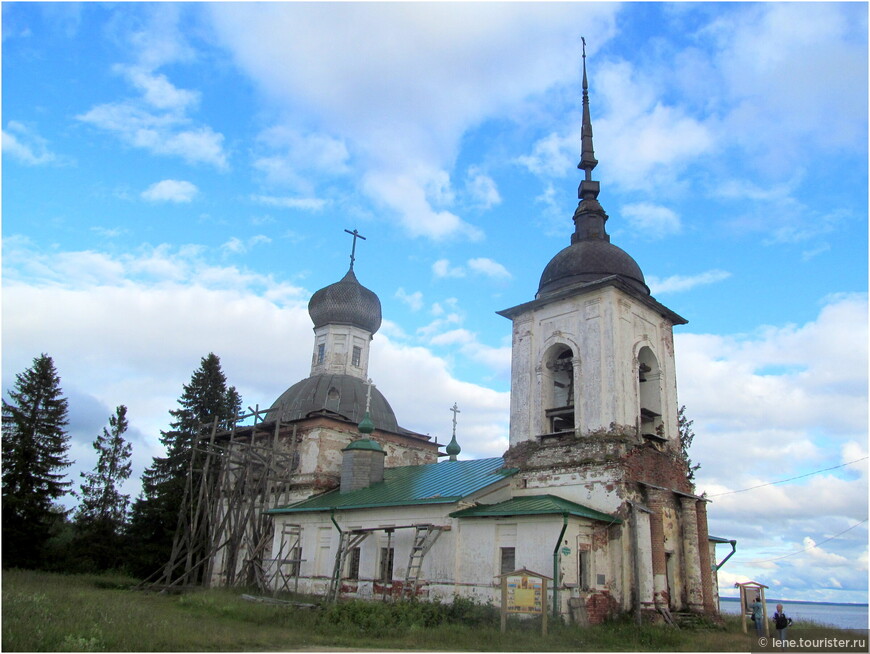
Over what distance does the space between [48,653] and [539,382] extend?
13695mm

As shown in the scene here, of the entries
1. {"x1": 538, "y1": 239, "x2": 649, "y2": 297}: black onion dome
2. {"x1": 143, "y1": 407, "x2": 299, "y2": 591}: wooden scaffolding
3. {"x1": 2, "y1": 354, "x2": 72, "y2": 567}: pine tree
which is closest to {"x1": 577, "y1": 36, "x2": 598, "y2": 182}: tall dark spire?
{"x1": 538, "y1": 239, "x2": 649, "y2": 297}: black onion dome

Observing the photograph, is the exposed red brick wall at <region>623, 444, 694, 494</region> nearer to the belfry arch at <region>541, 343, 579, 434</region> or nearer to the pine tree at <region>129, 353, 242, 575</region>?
the belfry arch at <region>541, 343, 579, 434</region>

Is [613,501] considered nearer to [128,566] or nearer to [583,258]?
[583,258]

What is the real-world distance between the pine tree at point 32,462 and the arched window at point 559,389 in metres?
22.4

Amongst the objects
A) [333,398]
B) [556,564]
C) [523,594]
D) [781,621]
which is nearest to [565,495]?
[556,564]

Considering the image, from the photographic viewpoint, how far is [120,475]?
37312 millimetres

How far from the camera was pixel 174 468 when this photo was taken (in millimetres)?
33938

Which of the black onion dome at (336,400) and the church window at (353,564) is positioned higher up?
the black onion dome at (336,400)

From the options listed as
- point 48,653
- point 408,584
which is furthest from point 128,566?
point 48,653

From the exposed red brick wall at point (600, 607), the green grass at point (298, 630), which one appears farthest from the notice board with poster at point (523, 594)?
the exposed red brick wall at point (600, 607)

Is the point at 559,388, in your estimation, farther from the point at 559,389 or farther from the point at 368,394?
the point at 368,394

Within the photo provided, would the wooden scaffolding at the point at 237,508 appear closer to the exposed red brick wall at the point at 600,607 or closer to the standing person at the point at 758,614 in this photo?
the exposed red brick wall at the point at 600,607

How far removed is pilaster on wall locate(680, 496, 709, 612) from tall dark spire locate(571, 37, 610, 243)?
8470mm

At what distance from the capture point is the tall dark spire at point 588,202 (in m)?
22.6
